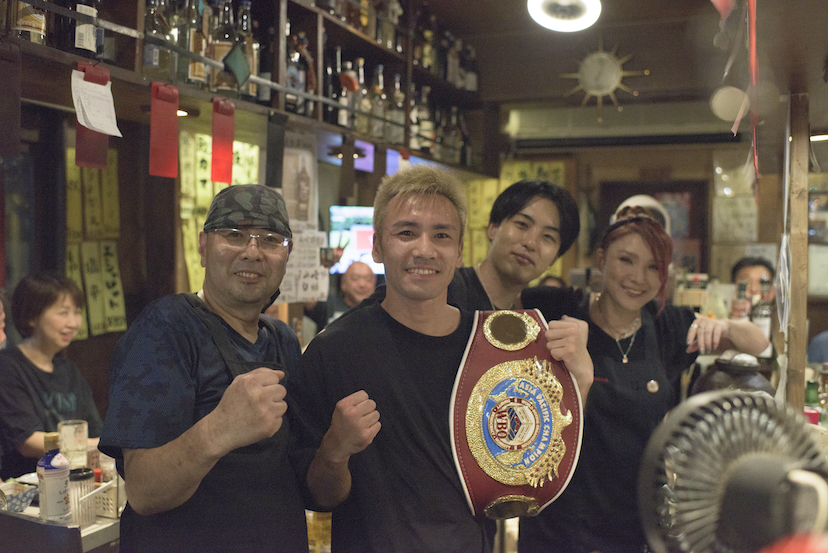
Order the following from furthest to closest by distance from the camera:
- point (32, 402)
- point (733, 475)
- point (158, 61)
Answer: point (32, 402)
point (158, 61)
point (733, 475)

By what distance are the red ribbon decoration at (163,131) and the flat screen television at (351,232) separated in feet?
7.72

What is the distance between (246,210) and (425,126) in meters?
2.92

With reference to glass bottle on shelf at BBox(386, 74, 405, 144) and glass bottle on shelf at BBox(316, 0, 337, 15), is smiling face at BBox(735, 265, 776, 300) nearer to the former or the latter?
glass bottle on shelf at BBox(386, 74, 405, 144)

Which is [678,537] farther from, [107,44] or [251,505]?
[107,44]

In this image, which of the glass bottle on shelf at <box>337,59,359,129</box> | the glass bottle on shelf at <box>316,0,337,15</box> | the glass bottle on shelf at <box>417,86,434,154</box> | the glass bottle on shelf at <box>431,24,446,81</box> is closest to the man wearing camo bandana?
the glass bottle on shelf at <box>337,59,359,129</box>

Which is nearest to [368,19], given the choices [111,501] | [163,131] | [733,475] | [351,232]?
[351,232]

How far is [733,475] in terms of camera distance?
0.65 metres

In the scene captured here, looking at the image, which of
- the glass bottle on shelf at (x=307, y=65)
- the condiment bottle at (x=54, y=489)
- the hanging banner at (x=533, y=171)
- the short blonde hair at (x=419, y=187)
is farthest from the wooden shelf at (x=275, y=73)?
the hanging banner at (x=533, y=171)

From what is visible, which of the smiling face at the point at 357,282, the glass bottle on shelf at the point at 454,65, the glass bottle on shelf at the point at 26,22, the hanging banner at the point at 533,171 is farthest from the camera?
the hanging banner at the point at 533,171

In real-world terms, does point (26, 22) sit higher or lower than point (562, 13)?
lower

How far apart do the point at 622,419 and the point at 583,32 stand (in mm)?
3840

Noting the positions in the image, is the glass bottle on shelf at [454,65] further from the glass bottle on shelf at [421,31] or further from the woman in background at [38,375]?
the woman in background at [38,375]

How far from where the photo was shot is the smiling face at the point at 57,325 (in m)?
2.71

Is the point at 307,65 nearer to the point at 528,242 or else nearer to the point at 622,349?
the point at 528,242
